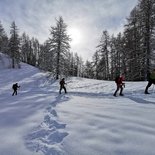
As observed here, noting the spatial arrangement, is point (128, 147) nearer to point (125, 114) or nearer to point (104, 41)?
point (125, 114)

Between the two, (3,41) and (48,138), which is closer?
(48,138)

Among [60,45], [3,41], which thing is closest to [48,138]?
[60,45]

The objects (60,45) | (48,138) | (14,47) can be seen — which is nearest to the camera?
(48,138)

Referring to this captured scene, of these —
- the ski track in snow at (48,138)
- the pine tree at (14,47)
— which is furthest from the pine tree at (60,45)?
the ski track in snow at (48,138)

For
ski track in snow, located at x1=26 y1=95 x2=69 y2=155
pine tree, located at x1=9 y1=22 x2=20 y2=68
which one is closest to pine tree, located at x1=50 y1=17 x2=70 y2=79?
pine tree, located at x1=9 y1=22 x2=20 y2=68

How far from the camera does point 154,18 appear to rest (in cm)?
2486

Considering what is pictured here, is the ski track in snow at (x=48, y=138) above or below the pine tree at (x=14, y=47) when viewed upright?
below

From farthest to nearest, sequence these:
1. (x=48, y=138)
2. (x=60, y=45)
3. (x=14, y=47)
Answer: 1. (x=14, y=47)
2. (x=60, y=45)
3. (x=48, y=138)

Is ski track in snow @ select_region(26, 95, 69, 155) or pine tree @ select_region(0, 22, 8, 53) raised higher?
pine tree @ select_region(0, 22, 8, 53)

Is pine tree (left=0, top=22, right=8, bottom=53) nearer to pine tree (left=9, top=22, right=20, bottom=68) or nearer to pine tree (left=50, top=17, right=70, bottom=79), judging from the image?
pine tree (left=9, top=22, right=20, bottom=68)

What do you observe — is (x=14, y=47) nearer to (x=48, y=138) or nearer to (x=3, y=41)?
(x=3, y=41)

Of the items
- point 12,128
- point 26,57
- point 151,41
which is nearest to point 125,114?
point 12,128

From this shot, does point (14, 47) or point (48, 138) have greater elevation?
point (14, 47)

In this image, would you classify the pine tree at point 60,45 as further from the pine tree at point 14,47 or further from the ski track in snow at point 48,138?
the ski track in snow at point 48,138
